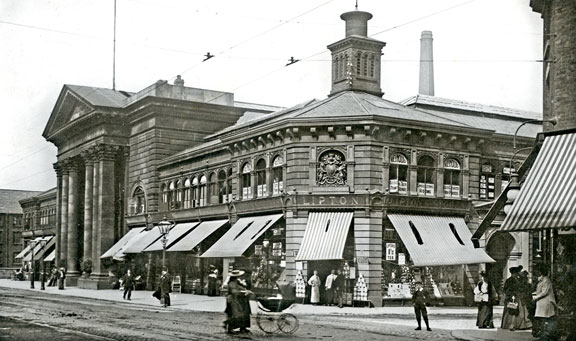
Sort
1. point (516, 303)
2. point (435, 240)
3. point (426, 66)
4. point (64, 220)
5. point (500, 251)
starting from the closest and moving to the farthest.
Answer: point (516, 303), point (435, 240), point (500, 251), point (426, 66), point (64, 220)

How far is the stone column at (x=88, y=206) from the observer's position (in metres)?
62.4

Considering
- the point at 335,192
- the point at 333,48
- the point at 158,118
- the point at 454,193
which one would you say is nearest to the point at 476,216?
the point at 454,193

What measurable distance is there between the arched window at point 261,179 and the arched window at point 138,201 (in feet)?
56.8

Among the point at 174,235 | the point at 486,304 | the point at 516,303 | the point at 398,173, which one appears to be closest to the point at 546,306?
the point at 516,303

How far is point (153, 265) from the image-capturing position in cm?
5378

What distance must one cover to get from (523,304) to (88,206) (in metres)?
45.8

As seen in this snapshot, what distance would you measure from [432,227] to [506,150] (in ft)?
25.1

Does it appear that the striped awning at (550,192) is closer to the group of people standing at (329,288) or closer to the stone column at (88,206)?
the group of people standing at (329,288)

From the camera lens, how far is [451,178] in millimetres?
40375

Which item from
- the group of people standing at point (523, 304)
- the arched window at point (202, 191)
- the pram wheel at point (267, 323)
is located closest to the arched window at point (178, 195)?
the arched window at point (202, 191)

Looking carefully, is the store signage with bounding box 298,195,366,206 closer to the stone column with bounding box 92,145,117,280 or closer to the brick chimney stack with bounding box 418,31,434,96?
the stone column with bounding box 92,145,117,280

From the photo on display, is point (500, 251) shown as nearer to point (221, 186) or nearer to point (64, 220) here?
point (221, 186)

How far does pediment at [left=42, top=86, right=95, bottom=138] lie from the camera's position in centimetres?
6253

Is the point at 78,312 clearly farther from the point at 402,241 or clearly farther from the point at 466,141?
the point at 466,141
